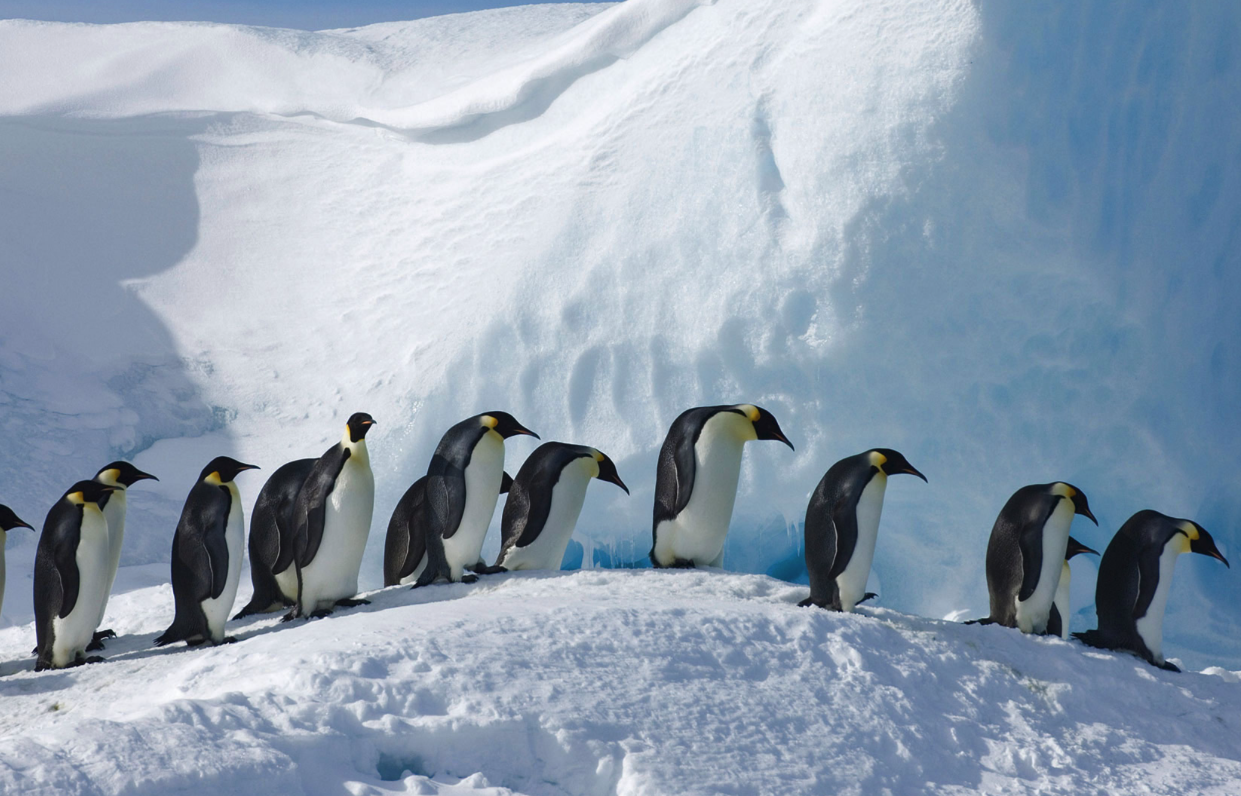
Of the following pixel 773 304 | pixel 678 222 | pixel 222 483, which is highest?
pixel 678 222

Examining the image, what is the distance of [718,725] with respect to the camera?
3174mm

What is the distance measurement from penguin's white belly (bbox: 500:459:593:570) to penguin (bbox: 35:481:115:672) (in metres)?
1.71

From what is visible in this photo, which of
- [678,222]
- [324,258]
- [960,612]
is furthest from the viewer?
[324,258]

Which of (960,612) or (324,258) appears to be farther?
(324,258)

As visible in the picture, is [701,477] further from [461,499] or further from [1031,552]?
[1031,552]

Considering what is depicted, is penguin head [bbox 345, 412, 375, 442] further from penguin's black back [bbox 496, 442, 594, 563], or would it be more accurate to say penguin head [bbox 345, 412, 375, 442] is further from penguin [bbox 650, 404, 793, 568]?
penguin [bbox 650, 404, 793, 568]

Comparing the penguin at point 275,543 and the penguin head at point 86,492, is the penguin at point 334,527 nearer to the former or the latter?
the penguin at point 275,543

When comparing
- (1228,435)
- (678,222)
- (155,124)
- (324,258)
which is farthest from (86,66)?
(1228,435)

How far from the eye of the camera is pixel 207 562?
479 centimetres

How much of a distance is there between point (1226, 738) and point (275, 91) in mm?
9624

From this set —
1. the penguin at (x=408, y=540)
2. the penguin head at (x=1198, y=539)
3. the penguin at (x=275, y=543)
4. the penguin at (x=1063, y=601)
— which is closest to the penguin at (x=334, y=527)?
the penguin at (x=275, y=543)

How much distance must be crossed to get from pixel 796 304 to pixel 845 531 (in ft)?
9.16

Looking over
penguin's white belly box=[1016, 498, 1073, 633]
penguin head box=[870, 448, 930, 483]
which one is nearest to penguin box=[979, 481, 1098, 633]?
penguin's white belly box=[1016, 498, 1073, 633]

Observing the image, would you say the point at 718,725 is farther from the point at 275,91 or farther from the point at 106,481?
the point at 275,91
